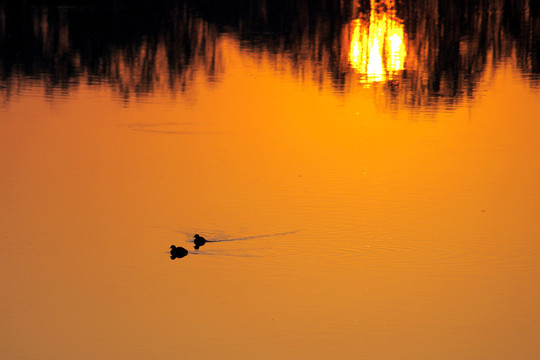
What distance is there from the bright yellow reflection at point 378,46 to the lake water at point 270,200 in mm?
89

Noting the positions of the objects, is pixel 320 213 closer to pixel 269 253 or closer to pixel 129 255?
pixel 269 253

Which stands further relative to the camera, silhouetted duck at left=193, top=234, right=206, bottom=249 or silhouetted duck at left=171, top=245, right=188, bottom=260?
silhouetted duck at left=193, top=234, right=206, bottom=249

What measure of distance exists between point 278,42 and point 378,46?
5.01 feet

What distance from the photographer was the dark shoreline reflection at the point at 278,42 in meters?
13.8

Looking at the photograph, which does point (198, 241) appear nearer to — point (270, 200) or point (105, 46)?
point (270, 200)

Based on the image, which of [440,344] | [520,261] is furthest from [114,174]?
[440,344]

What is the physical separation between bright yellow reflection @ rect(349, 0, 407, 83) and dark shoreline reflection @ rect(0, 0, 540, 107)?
2 centimetres

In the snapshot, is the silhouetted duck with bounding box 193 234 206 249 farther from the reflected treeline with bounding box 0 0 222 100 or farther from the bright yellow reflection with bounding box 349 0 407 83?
the bright yellow reflection with bounding box 349 0 407 83

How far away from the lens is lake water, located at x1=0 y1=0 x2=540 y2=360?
19.7ft

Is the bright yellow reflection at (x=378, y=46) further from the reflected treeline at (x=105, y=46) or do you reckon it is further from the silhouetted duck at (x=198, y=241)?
the silhouetted duck at (x=198, y=241)

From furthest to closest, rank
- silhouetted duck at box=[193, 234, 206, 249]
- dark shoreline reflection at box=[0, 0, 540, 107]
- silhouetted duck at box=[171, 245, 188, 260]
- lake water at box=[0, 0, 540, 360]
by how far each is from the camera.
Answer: dark shoreline reflection at box=[0, 0, 540, 107] → silhouetted duck at box=[193, 234, 206, 249] → silhouetted duck at box=[171, 245, 188, 260] → lake water at box=[0, 0, 540, 360]

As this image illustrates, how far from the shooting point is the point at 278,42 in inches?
677

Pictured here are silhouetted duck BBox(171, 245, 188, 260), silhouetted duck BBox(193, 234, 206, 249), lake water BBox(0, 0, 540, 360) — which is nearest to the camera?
lake water BBox(0, 0, 540, 360)

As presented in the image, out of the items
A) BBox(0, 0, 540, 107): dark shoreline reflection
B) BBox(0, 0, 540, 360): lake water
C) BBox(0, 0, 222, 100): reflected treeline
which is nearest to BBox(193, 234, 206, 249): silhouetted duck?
BBox(0, 0, 540, 360): lake water
